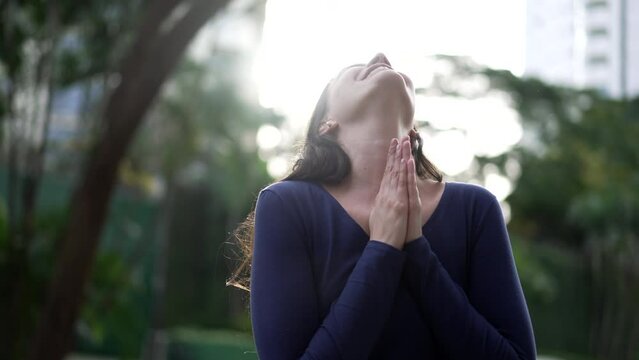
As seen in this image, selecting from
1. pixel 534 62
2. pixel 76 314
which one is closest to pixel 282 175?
pixel 534 62

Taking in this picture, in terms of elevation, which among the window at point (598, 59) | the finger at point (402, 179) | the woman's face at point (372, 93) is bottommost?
the finger at point (402, 179)

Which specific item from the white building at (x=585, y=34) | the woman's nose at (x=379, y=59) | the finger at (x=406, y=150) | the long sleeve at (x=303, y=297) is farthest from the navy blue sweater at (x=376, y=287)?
the white building at (x=585, y=34)

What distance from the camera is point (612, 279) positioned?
27.0 m

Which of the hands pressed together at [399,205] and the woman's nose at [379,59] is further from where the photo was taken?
the woman's nose at [379,59]

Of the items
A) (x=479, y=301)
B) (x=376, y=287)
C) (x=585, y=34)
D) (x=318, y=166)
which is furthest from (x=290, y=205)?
(x=585, y=34)

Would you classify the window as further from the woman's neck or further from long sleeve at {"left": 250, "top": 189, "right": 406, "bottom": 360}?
long sleeve at {"left": 250, "top": 189, "right": 406, "bottom": 360}

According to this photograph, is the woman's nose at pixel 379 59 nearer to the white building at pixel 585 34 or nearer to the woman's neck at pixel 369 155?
the woman's neck at pixel 369 155

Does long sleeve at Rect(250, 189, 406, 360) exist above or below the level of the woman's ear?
below

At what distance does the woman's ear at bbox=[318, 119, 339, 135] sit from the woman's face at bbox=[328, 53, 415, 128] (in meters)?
0.01

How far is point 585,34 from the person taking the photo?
7316 mm

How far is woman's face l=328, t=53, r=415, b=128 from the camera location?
5.15 feet

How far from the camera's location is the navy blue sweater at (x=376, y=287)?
146cm

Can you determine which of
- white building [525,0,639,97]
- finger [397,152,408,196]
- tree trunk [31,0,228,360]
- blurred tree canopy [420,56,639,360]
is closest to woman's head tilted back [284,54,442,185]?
finger [397,152,408,196]

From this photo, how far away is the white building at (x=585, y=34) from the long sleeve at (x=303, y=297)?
14.8ft
